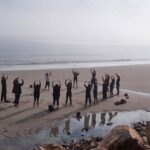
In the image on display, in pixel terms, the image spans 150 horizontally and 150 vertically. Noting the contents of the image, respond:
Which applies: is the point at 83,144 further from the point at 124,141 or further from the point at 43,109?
the point at 43,109

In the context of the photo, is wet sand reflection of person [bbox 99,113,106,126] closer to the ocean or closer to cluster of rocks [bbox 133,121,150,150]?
cluster of rocks [bbox 133,121,150,150]

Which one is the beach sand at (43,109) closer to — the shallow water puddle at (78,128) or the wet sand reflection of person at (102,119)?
the shallow water puddle at (78,128)

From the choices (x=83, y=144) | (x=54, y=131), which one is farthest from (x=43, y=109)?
(x=83, y=144)

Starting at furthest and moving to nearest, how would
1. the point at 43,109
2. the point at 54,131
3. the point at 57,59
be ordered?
the point at 57,59 → the point at 43,109 → the point at 54,131

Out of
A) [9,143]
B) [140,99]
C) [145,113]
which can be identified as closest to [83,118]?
[145,113]

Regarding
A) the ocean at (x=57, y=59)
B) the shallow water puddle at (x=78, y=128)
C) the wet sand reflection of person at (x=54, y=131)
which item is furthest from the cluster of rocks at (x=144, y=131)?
the ocean at (x=57, y=59)

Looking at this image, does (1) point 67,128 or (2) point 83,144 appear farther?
(1) point 67,128

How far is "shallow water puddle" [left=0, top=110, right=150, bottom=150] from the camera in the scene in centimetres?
1508

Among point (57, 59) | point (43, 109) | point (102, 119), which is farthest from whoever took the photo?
point (57, 59)

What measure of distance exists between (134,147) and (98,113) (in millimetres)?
10789

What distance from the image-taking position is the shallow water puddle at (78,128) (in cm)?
1508

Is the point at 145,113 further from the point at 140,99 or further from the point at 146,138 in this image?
the point at 146,138

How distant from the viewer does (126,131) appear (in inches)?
447

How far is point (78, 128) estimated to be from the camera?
17.7m
